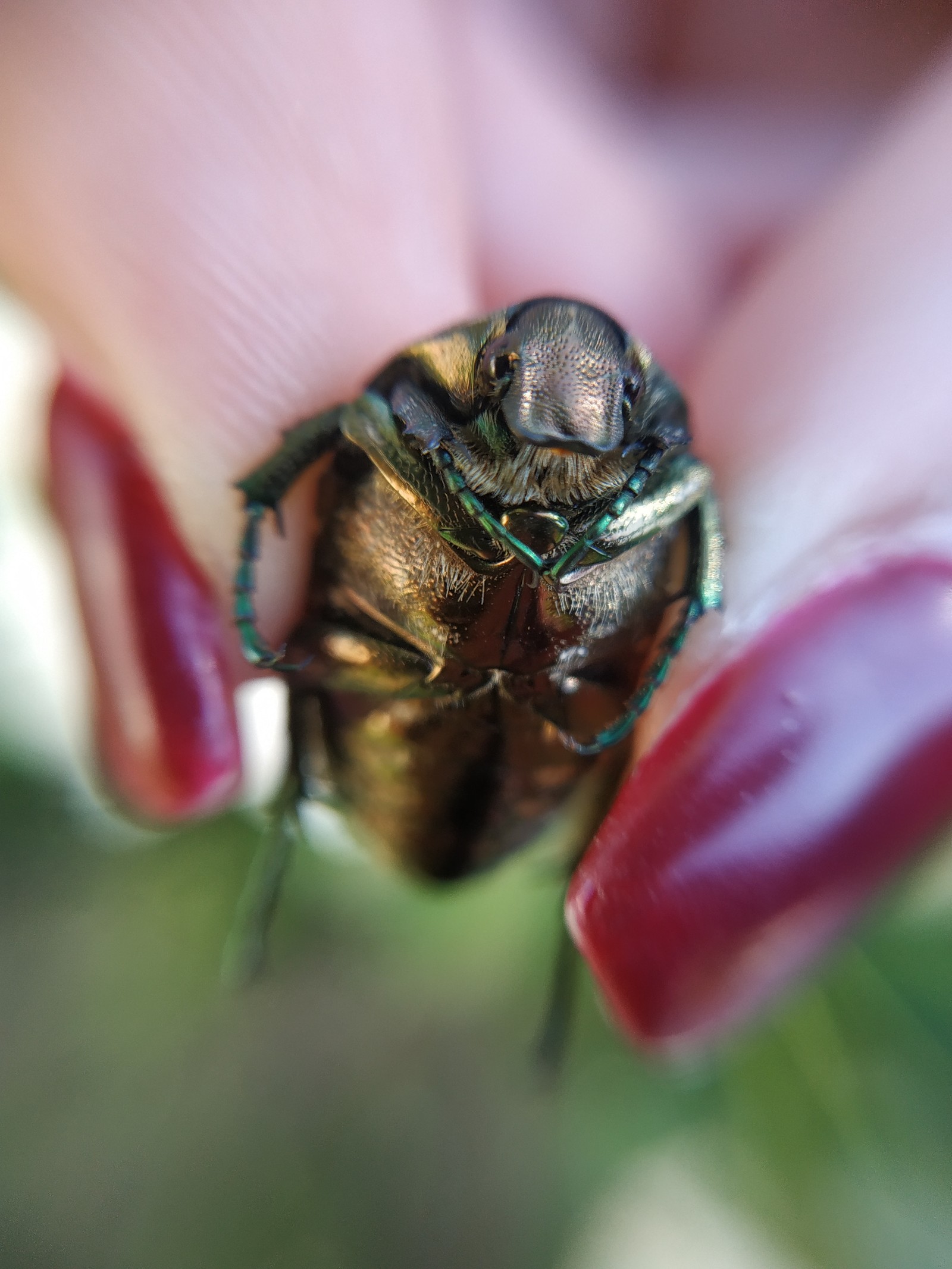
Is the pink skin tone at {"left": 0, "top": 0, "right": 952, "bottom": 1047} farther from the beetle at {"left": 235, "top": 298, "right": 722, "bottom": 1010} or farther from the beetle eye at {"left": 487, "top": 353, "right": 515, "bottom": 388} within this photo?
the beetle eye at {"left": 487, "top": 353, "right": 515, "bottom": 388}

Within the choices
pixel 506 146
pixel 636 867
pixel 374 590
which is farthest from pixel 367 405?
pixel 506 146

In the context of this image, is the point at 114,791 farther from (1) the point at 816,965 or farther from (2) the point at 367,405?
(1) the point at 816,965

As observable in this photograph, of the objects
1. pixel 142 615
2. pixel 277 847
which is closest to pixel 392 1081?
pixel 277 847

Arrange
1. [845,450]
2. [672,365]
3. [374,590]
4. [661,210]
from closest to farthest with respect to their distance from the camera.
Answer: [374,590] < [845,450] < [672,365] < [661,210]

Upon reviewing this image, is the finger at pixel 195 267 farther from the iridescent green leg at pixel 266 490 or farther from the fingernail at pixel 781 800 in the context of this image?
the fingernail at pixel 781 800

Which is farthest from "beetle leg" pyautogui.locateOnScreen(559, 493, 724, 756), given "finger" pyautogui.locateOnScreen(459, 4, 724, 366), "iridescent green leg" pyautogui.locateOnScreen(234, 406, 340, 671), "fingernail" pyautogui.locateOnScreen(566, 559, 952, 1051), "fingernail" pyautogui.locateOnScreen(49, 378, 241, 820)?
"finger" pyautogui.locateOnScreen(459, 4, 724, 366)

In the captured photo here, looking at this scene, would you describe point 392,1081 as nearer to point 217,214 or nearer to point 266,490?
point 266,490
